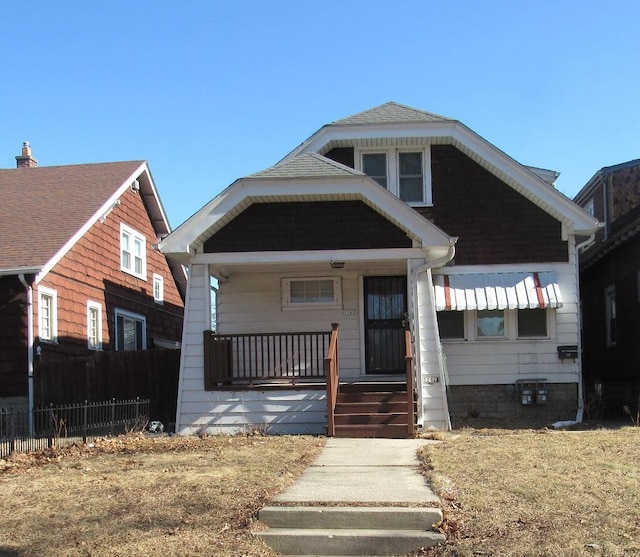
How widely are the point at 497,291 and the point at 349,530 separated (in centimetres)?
912

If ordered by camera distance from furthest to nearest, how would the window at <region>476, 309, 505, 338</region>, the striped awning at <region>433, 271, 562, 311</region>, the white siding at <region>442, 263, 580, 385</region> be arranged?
the window at <region>476, 309, 505, 338</region>, the white siding at <region>442, 263, 580, 385</region>, the striped awning at <region>433, 271, 562, 311</region>

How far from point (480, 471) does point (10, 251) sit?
11.4 meters

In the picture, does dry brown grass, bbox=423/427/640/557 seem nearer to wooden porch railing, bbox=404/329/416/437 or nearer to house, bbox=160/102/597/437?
wooden porch railing, bbox=404/329/416/437

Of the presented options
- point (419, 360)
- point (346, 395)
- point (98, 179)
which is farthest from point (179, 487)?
point (98, 179)

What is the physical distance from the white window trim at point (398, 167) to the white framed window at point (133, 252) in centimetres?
754

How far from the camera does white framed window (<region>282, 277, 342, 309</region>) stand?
14.8m

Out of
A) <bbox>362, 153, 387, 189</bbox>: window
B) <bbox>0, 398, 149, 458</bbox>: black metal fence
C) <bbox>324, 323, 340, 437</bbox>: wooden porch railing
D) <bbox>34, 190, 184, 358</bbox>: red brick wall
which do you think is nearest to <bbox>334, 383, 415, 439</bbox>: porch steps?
<bbox>324, 323, 340, 437</bbox>: wooden porch railing

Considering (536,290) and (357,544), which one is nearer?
(357,544)

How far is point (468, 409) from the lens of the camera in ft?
48.5

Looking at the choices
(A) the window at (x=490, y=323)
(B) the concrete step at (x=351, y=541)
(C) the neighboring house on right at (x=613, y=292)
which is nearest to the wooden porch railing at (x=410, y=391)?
(A) the window at (x=490, y=323)

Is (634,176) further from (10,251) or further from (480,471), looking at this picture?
(10,251)

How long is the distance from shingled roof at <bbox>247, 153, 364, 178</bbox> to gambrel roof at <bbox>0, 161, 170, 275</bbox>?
204 inches

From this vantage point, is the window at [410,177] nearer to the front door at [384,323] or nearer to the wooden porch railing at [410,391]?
the front door at [384,323]

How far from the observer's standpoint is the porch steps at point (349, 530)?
5879 millimetres
